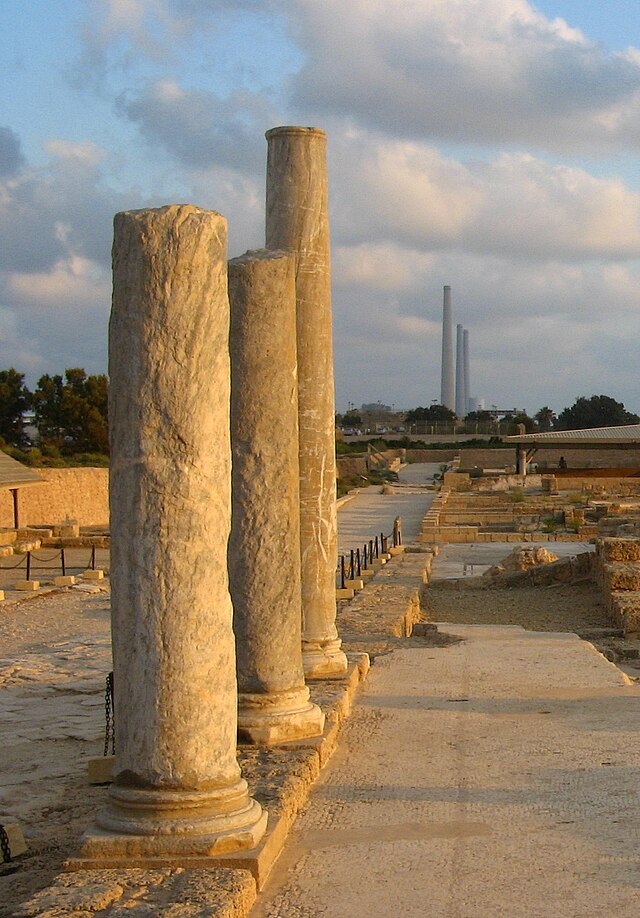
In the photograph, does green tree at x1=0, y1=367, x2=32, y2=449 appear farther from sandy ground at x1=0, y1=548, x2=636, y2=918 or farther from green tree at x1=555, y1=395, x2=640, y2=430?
green tree at x1=555, y1=395, x2=640, y2=430

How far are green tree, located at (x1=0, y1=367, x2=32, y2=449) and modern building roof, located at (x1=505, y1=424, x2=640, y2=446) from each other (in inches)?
821

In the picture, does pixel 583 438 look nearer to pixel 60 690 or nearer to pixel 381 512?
pixel 381 512

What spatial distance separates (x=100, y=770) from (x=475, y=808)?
218 cm

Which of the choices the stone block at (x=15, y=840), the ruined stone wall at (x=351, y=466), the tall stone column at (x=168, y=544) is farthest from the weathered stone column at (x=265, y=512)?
the ruined stone wall at (x=351, y=466)

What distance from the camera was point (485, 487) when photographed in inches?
1719

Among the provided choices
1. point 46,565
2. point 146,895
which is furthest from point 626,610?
point 46,565

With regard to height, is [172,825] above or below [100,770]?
above

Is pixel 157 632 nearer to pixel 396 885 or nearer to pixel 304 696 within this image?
pixel 396 885

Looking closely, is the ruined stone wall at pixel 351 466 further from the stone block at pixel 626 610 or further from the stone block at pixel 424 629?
the stone block at pixel 424 629

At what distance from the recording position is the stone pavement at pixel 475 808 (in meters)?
4.44

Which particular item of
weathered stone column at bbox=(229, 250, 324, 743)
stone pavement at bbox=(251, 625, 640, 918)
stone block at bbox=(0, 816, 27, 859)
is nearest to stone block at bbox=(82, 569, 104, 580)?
stone pavement at bbox=(251, 625, 640, 918)

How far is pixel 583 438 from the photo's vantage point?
5022cm

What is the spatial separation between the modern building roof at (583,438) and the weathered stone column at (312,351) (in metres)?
41.1

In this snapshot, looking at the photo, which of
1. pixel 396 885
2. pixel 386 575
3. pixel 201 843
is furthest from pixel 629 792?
pixel 386 575
